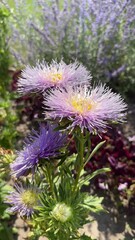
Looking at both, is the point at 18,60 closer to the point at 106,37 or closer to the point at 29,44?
the point at 29,44

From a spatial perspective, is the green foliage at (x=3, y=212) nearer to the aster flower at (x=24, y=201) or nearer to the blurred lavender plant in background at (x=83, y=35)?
the aster flower at (x=24, y=201)

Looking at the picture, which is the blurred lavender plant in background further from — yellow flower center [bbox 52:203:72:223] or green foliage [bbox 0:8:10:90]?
yellow flower center [bbox 52:203:72:223]

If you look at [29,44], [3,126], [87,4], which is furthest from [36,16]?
[3,126]

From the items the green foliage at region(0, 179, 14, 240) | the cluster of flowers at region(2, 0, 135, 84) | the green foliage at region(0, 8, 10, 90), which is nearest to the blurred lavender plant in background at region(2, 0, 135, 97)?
the cluster of flowers at region(2, 0, 135, 84)

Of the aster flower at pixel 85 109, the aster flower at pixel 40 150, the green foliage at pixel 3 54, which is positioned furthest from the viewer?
the green foliage at pixel 3 54

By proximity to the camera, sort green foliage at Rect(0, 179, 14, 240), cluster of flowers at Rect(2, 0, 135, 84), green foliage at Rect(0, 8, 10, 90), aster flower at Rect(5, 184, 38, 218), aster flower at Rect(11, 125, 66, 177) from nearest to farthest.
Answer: aster flower at Rect(11, 125, 66, 177) < aster flower at Rect(5, 184, 38, 218) < green foliage at Rect(0, 179, 14, 240) < green foliage at Rect(0, 8, 10, 90) < cluster of flowers at Rect(2, 0, 135, 84)

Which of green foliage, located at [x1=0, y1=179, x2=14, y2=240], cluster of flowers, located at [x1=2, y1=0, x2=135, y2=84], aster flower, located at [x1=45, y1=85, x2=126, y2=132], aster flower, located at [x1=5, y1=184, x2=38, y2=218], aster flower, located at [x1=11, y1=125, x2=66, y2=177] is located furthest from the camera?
cluster of flowers, located at [x1=2, y1=0, x2=135, y2=84]

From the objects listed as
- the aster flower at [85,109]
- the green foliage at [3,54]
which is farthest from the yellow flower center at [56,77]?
the green foliage at [3,54]

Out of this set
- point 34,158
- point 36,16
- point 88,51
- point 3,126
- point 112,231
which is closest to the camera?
point 34,158
